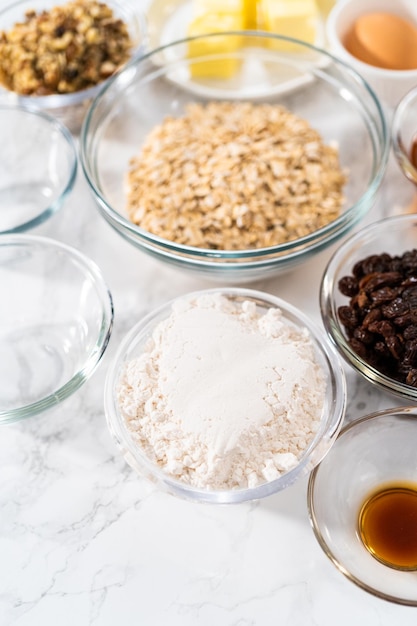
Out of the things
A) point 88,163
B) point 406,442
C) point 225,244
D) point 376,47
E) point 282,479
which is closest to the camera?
point 282,479

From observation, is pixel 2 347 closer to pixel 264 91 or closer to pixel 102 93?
pixel 102 93

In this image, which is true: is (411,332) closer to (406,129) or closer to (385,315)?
(385,315)

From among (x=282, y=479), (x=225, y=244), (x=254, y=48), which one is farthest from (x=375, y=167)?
(x=282, y=479)

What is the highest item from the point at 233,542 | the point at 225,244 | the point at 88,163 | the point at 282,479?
the point at 88,163

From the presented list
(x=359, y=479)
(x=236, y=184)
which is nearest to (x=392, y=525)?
(x=359, y=479)

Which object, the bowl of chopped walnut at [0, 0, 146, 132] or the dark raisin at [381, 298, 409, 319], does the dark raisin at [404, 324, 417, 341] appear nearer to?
the dark raisin at [381, 298, 409, 319]

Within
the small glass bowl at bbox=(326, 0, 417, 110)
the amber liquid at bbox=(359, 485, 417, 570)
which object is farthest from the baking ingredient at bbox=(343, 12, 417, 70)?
the amber liquid at bbox=(359, 485, 417, 570)
